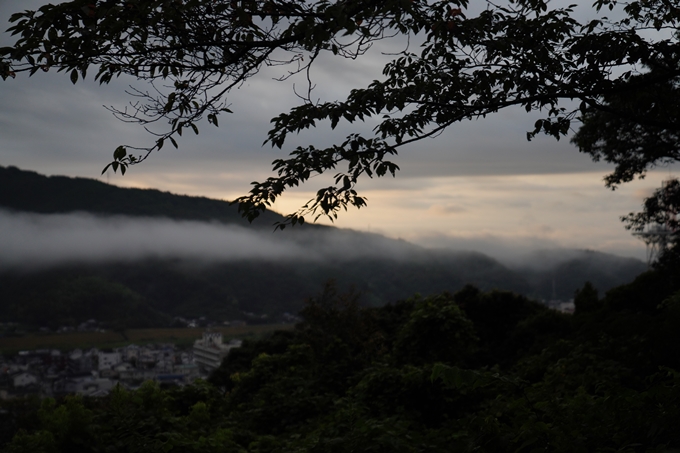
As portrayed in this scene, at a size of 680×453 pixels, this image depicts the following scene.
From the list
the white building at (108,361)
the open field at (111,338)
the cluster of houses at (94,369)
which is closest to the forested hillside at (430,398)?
the cluster of houses at (94,369)

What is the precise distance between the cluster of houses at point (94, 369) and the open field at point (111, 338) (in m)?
5.51

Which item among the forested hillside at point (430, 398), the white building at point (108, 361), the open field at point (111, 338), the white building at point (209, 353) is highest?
the forested hillside at point (430, 398)

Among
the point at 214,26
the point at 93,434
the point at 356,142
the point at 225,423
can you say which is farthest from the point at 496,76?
the point at 225,423

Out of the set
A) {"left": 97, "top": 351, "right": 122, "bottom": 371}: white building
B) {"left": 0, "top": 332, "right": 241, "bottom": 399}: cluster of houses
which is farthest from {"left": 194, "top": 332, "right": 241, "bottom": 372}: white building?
{"left": 97, "top": 351, "right": 122, "bottom": 371}: white building

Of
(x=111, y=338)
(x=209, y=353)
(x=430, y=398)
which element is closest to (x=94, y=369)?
(x=209, y=353)

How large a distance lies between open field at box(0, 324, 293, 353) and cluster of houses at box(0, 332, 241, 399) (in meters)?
5.51

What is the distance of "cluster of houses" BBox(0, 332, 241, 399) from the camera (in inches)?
1710

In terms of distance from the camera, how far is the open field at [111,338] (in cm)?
7162

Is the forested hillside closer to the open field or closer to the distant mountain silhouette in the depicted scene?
the open field

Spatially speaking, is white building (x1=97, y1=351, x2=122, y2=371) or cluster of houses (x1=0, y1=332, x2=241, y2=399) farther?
white building (x1=97, y1=351, x2=122, y2=371)

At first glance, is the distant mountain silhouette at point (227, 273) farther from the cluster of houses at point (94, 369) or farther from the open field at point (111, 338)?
the cluster of houses at point (94, 369)

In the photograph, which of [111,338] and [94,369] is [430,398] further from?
[111,338]

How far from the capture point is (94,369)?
55312 millimetres

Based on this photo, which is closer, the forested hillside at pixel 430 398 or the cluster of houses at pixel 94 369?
the forested hillside at pixel 430 398
